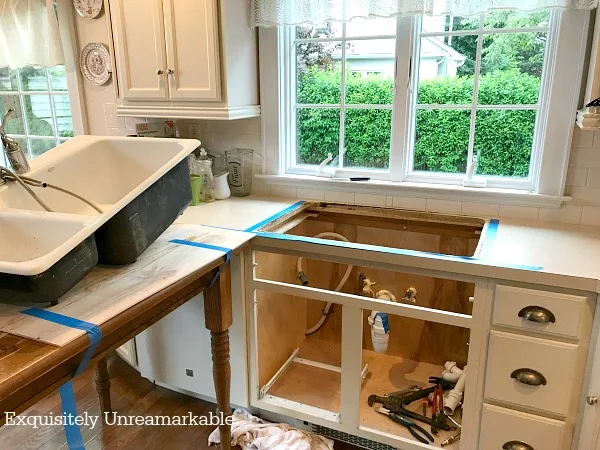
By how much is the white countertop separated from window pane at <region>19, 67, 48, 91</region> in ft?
5.21

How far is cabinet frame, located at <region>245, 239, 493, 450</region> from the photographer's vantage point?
4.98 ft

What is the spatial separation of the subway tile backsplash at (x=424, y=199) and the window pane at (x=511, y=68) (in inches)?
10.1

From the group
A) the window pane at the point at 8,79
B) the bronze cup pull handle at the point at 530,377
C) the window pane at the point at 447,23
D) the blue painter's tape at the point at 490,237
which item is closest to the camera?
the bronze cup pull handle at the point at 530,377

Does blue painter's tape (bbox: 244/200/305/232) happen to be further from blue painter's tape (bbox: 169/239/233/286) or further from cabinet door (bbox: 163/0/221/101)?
cabinet door (bbox: 163/0/221/101)

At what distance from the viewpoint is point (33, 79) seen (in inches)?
117

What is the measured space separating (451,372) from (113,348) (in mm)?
1425

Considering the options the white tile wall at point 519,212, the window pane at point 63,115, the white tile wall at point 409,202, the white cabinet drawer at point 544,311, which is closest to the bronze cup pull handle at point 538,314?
the white cabinet drawer at point 544,311

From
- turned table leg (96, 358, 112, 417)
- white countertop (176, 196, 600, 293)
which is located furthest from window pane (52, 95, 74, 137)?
turned table leg (96, 358, 112, 417)

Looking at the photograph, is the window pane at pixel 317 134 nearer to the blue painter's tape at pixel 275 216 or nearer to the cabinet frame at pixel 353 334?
the blue painter's tape at pixel 275 216

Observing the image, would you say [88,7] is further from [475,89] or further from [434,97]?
[475,89]

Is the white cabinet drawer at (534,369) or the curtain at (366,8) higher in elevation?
the curtain at (366,8)

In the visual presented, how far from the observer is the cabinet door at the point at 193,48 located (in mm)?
1952

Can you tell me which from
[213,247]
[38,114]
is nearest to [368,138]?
[213,247]

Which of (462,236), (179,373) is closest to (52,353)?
(179,373)
